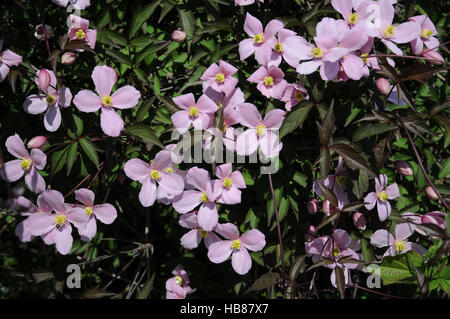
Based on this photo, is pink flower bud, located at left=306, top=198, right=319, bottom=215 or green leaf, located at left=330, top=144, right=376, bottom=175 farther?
pink flower bud, located at left=306, top=198, right=319, bottom=215

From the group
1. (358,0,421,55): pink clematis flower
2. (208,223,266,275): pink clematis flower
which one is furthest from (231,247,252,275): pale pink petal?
(358,0,421,55): pink clematis flower

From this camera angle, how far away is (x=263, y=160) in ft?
3.63

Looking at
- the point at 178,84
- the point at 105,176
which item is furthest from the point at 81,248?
the point at 178,84

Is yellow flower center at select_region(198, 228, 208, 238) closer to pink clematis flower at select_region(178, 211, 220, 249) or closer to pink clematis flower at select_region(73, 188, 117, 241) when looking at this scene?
pink clematis flower at select_region(178, 211, 220, 249)

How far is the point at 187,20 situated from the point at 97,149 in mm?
465

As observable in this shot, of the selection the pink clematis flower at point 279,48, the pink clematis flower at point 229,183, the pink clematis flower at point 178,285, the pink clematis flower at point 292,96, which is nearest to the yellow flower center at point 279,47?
the pink clematis flower at point 279,48

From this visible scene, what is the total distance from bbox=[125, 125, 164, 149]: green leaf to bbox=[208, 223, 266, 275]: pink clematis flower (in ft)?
0.98

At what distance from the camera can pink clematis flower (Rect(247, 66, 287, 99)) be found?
108 centimetres

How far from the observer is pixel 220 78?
1.07 metres

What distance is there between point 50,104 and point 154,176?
341mm

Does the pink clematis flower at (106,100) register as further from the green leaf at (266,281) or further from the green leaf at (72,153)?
the green leaf at (266,281)

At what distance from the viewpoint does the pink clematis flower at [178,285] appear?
1.30 m

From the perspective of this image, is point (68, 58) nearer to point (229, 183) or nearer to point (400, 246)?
point (229, 183)

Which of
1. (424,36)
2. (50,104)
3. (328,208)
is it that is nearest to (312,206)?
(328,208)
